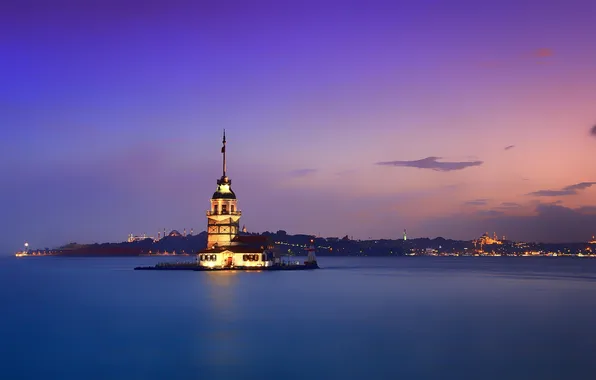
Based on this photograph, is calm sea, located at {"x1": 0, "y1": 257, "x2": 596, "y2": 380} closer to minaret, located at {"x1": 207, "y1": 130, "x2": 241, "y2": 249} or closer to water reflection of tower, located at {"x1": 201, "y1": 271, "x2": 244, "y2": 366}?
water reflection of tower, located at {"x1": 201, "y1": 271, "x2": 244, "y2": 366}

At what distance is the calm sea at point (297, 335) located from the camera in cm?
3173

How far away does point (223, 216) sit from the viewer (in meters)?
104

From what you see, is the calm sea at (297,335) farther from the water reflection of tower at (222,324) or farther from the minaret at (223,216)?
the minaret at (223,216)

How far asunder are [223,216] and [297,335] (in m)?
→ 63.7

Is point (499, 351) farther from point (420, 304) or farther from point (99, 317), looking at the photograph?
point (99, 317)

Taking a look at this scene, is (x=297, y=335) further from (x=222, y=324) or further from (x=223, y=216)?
(x=223, y=216)

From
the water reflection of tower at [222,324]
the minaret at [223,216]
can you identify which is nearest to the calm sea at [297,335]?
the water reflection of tower at [222,324]

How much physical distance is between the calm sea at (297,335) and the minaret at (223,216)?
110ft

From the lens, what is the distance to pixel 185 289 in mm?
73312

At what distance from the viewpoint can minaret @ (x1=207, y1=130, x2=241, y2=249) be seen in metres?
104

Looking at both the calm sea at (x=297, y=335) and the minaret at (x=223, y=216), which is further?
the minaret at (x=223, y=216)

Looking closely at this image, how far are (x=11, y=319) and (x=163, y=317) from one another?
10.4 meters

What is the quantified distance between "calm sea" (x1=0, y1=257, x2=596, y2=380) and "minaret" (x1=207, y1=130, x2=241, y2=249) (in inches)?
1323

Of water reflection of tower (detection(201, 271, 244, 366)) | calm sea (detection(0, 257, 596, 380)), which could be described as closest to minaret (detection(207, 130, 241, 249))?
water reflection of tower (detection(201, 271, 244, 366))
